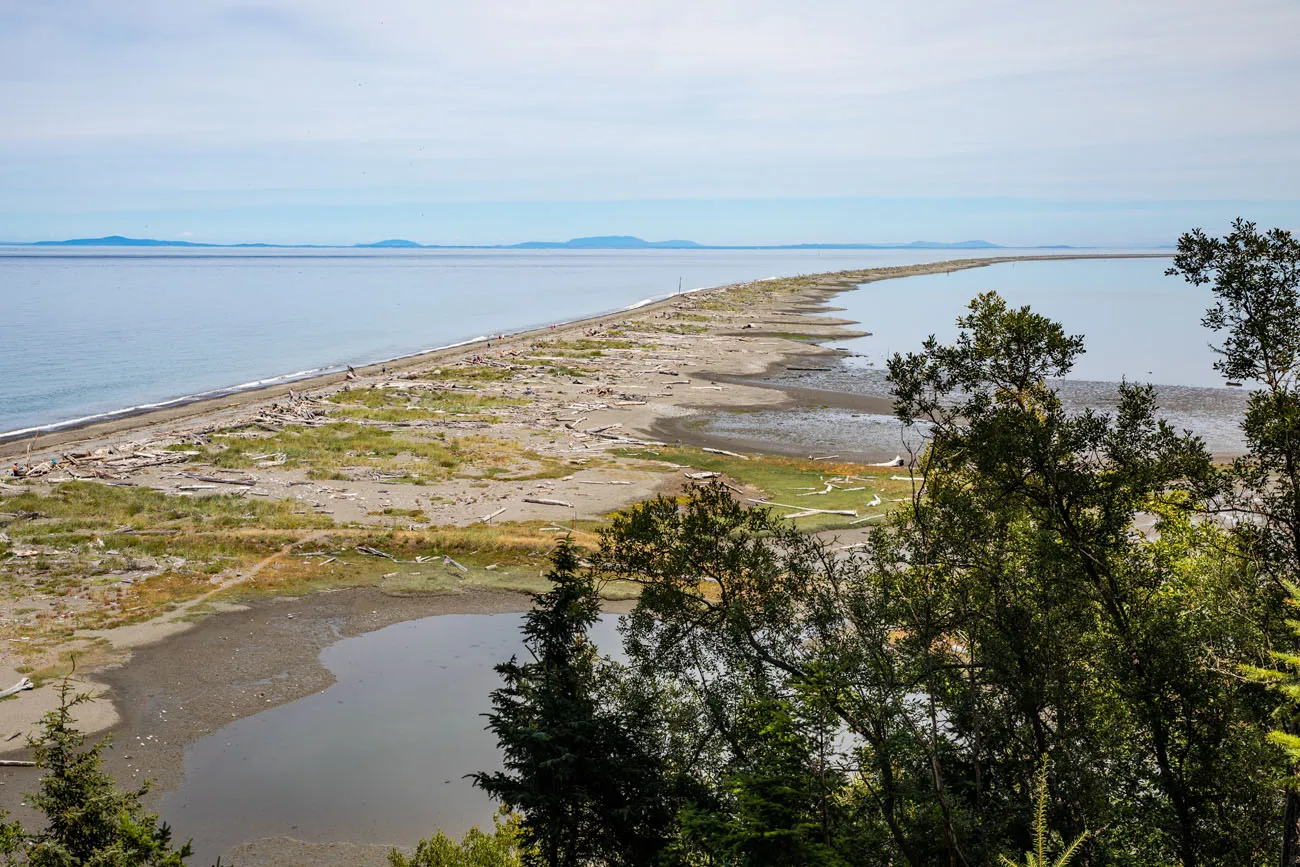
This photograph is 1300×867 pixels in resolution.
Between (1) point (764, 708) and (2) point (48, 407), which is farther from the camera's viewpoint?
(2) point (48, 407)

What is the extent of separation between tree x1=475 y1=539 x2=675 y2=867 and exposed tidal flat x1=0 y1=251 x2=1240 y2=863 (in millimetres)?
5867

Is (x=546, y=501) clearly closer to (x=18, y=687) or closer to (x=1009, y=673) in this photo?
(x=18, y=687)

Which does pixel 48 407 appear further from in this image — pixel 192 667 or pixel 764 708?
pixel 764 708

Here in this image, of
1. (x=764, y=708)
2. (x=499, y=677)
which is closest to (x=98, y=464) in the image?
(x=499, y=677)

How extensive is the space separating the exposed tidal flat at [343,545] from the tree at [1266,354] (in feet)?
53.3

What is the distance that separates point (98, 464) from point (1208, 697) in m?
50.1

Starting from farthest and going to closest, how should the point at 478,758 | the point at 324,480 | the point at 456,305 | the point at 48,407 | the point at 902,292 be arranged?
the point at 902,292 → the point at 456,305 → the point at 48,407 → the point at 324,480 → the point at 478,758

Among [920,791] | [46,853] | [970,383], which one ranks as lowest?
[920,791]

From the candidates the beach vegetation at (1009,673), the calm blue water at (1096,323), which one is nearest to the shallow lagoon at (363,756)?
the beach vegetation at (1009,673)

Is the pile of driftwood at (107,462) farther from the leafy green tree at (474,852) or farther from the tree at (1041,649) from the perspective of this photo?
the tree at (1041,649)

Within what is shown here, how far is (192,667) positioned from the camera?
25875 millimetres

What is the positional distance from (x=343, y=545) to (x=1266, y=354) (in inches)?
1263

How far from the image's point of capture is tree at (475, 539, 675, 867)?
14.1 metres

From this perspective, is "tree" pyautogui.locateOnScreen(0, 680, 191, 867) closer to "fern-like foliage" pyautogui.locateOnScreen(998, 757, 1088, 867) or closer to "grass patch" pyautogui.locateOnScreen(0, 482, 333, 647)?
"fern-like foliage" pyautogui.locateOnScreen(998, 757, 1088, 867)
